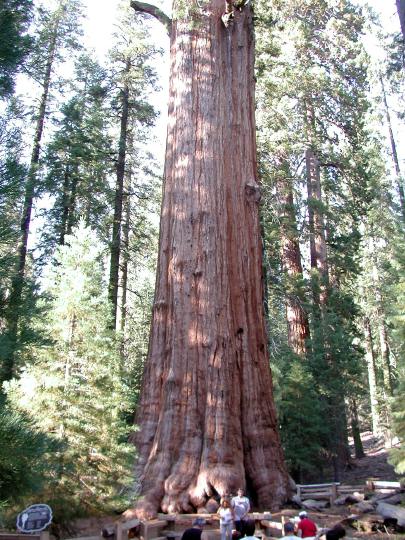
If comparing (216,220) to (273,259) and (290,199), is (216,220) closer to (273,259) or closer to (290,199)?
(273,259)

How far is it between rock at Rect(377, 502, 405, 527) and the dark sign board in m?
5.80

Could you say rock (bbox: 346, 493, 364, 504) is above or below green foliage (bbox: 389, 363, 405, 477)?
below

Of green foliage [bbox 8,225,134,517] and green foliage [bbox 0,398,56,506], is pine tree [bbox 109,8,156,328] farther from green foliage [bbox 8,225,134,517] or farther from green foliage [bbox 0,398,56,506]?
green foliage [bbox 0,398,56,506]

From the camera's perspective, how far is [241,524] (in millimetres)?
6750

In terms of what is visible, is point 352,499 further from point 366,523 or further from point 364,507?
point 366,523

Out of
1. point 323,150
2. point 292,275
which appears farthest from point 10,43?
point 323,150

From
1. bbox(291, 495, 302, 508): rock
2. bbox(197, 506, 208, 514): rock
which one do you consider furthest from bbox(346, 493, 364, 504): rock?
bbox(197, 506, 208, 514): rock

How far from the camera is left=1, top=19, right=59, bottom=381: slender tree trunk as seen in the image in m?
3.02

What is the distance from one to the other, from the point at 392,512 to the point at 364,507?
2.92 ft

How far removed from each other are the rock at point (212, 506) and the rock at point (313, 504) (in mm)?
1980

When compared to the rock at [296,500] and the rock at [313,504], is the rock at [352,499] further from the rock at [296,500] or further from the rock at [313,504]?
the rock at [296,500]

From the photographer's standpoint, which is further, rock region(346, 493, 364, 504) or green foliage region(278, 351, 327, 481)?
green foliage region(278, 351, 327, 481)

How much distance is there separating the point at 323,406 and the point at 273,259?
5595mm

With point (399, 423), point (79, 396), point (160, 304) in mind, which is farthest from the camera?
point (399, 423)
